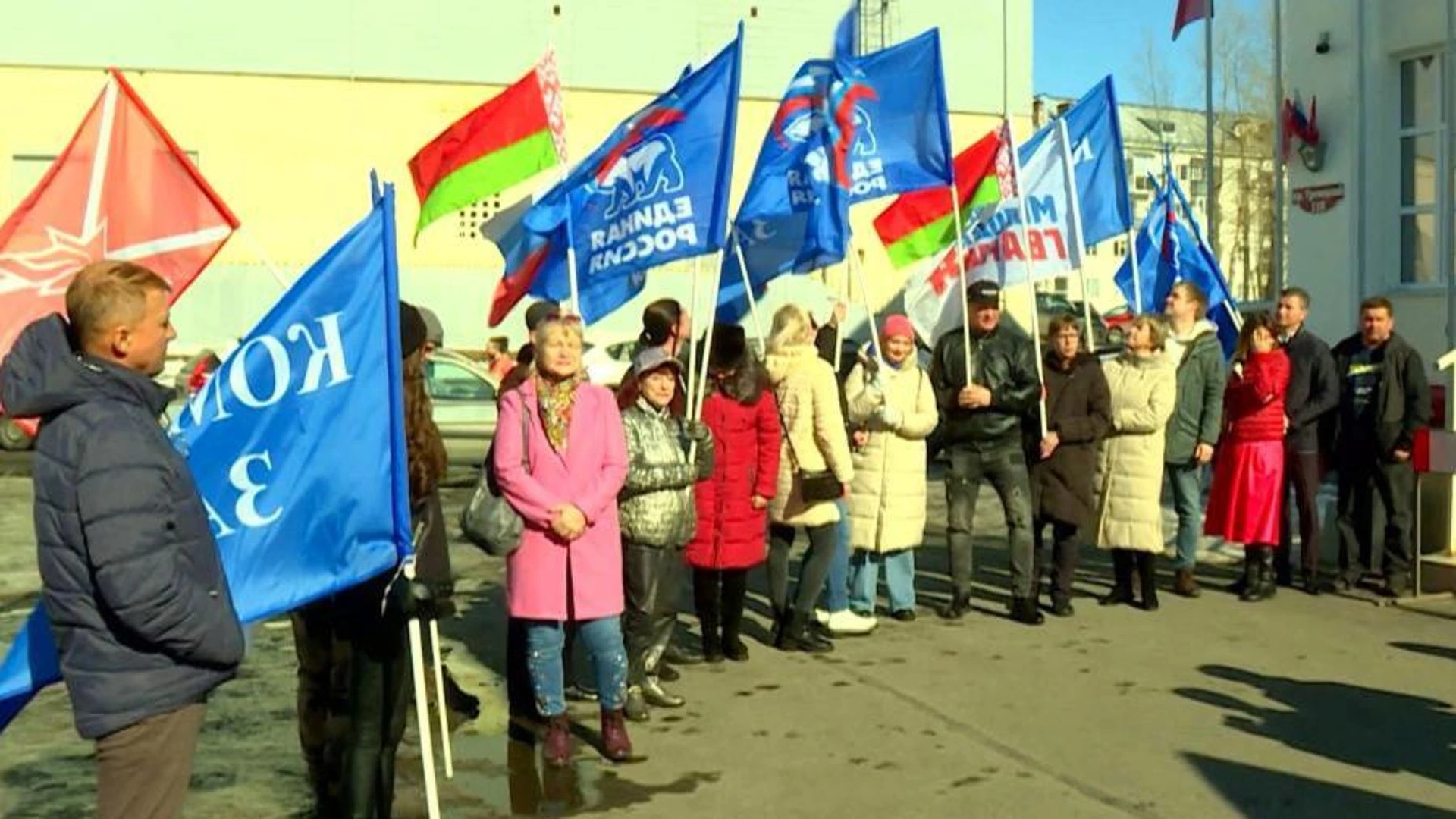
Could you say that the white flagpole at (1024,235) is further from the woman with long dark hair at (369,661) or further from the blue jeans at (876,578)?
the woman with long dark hair at (369,661)

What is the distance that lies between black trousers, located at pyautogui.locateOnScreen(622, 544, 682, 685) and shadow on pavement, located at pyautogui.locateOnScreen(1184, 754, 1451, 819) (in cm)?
243

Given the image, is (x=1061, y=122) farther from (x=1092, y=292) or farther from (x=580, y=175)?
(x=1092, y=292)

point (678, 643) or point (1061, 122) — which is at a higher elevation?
point (1061, 122)

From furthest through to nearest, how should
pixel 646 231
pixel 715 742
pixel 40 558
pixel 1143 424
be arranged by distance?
pixel 1143 424 < pixel 646 231 < pixel 715 742 < pixel 40 558

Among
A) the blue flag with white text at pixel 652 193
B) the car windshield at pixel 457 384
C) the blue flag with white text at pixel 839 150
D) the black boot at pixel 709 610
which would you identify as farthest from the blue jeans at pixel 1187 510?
the car windshield at pixel 457 384

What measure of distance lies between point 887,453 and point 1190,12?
1070cm

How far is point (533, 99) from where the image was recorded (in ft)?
29.7

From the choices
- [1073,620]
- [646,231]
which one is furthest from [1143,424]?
[646,231]

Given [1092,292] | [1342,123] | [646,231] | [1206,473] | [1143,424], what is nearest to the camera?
[646,231]

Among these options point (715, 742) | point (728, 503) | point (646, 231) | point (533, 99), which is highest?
point (533, 99)

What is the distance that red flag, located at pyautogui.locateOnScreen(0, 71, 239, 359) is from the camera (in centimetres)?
590

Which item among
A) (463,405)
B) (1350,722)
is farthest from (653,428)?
(463,405)

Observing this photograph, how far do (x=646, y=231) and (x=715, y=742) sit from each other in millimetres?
2561

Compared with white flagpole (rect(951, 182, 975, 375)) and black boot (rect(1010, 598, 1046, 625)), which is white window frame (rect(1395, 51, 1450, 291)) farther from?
black boot (rect(1010, 598, 1046, 625))
